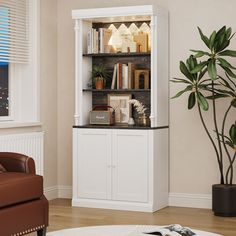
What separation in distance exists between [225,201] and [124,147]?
3.85 feet

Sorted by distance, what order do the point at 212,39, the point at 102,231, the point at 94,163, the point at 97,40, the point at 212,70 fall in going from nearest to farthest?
the point at 102,231, the point at 212,70, the point at 212,39, the point at 94,163, the point at 97,40

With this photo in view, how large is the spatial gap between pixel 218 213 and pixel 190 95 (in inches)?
47.8

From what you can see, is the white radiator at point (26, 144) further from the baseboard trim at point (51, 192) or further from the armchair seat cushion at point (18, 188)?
the armchair seat cushion at point (18, 188)

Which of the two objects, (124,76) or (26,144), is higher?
(124,76)

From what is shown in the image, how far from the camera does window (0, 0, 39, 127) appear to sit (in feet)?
21.4

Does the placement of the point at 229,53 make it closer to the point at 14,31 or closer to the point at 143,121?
the point at 143,121

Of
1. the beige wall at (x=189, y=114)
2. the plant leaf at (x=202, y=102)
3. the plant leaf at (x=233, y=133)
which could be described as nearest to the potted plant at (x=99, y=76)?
the beige wall at (x=189, y=114)

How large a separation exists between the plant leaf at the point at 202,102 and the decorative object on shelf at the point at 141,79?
2.41 ft

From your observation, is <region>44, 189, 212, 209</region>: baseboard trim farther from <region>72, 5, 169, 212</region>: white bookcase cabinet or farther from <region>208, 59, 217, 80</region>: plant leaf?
<region>208, 59, 217, 80</region>: plant leaf

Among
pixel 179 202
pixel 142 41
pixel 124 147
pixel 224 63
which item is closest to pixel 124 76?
pixel 142 41

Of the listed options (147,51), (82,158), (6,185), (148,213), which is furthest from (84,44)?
(6,185)

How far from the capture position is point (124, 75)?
6594 millimetres

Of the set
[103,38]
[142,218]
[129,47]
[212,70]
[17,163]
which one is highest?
[103,38]

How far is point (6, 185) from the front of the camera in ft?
14.9
